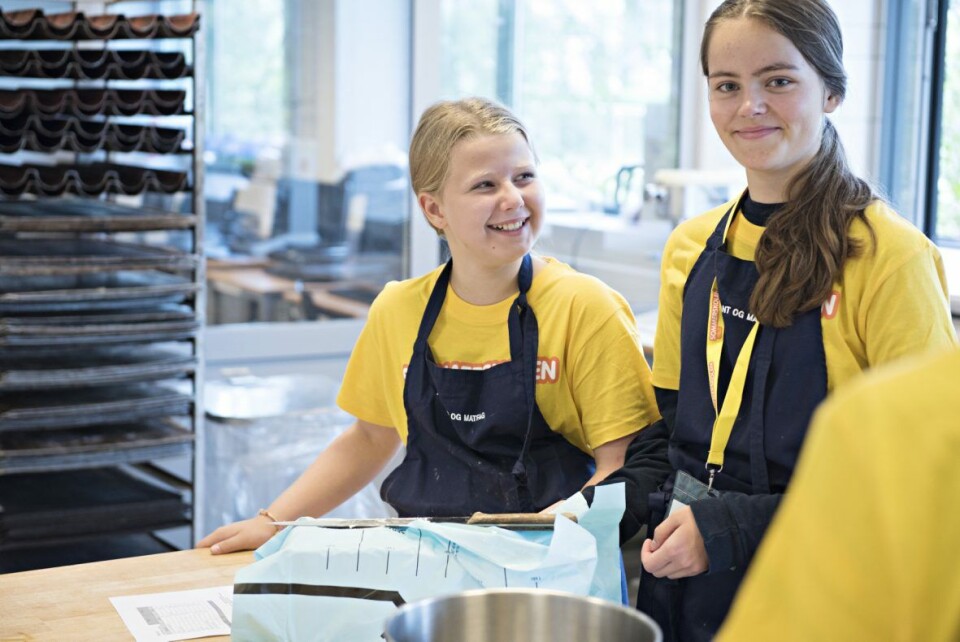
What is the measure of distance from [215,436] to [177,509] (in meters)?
0.34

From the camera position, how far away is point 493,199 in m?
1.59

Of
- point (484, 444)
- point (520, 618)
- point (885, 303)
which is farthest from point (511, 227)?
point (520, 618)

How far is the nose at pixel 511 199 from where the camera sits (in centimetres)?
158

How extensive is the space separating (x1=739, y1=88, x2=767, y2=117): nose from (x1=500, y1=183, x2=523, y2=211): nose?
382mm

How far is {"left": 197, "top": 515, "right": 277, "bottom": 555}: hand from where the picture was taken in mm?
1492

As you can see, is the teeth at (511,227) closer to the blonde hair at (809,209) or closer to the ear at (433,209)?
the ear at (433,209)

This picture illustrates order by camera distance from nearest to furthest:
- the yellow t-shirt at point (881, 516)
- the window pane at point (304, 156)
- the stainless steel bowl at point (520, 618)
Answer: the yellow t-shirt at point (881, 516), the stainless steel bowl at point (520, 618), the window pane at point (304, 156)

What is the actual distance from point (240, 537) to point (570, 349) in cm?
52

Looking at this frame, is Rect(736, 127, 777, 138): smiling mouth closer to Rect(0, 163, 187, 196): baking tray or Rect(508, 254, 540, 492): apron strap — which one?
Rect(508, 254, 540, 492): apron strap

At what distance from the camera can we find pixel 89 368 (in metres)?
2.26

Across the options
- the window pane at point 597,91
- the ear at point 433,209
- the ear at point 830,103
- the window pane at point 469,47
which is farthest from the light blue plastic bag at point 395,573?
the window pane at point 597,91

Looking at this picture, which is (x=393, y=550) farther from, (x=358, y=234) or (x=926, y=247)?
(x=358, y=234)

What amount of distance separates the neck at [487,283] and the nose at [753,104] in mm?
455

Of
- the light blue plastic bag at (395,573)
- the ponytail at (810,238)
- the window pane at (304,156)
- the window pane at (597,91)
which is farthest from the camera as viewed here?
the window pane at (597,91)
